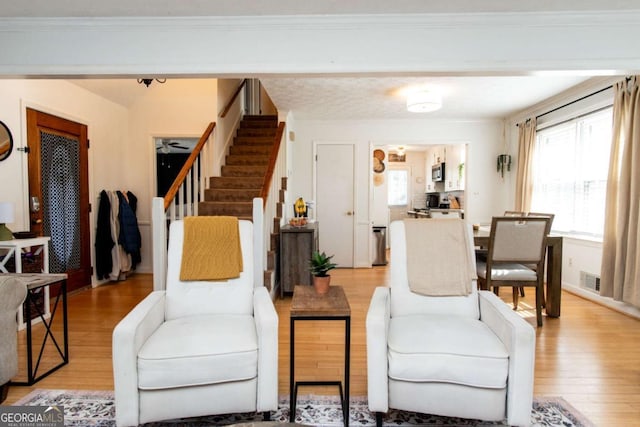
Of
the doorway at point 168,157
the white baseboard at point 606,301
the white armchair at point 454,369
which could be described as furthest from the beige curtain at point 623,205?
the doorway at point 168,157

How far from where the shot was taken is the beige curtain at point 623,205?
3184mm

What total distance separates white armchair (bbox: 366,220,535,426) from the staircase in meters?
2.01

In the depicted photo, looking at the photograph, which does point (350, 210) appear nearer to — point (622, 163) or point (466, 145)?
point (466, 145)

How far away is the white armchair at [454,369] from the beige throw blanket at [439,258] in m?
0.33

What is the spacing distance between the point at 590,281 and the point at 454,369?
3368 millimetres

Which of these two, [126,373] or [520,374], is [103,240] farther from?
[520,374]

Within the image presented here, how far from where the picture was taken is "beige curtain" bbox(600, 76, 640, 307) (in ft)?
10.4

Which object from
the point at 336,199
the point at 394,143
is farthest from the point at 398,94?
the point at 336,199

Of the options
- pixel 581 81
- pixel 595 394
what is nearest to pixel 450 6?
pixel 595 394

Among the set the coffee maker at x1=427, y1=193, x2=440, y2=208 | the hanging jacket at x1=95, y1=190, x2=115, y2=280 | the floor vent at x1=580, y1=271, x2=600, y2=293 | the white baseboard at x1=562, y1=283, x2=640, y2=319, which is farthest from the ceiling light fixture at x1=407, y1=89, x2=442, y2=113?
the hanging jacket at x1=95, y1=190, x2=115, y2=280

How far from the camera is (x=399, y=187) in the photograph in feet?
28.0

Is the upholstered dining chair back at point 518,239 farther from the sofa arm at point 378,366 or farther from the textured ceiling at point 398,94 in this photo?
the sofa arm at point 378,366

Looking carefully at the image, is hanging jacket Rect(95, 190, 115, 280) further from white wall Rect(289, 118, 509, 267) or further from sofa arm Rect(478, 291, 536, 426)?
sofa arm Rect(478, 291, 536, 426)

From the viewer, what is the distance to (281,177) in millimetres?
4684
